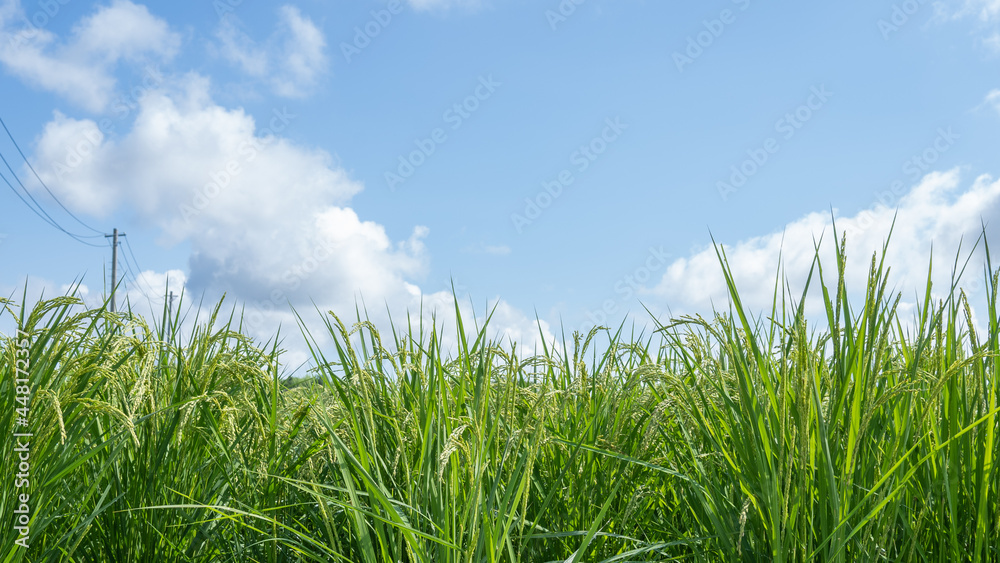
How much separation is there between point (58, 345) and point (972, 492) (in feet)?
9.88

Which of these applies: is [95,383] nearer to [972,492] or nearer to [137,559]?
[137,559]

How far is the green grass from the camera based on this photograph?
1.54 m

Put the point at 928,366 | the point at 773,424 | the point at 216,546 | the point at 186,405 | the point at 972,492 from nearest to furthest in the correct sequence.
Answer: the point at 773,424 → the point at 972,492 → the point at 928,366 → the point at 186,405 → the point at 216,546

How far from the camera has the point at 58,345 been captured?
231cm

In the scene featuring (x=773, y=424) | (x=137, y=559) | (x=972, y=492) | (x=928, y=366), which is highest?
(x=928, y=366)

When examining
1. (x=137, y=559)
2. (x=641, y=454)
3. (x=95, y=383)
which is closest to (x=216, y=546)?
(x=137, y=559)

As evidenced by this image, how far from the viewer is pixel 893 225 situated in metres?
1.84

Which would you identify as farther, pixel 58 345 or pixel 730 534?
pixel 58 345

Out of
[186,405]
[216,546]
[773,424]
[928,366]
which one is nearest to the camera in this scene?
[773,424]

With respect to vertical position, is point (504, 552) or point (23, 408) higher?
point (23, 408)

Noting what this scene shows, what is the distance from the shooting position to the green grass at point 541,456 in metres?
1.54

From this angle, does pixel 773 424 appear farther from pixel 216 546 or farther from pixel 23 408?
pixel 23 408

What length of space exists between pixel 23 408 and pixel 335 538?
3.56 feet

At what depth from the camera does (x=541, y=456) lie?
7.57 ft
